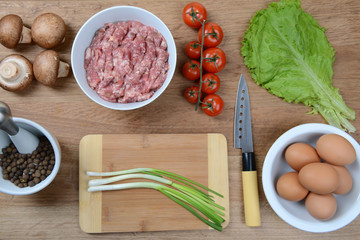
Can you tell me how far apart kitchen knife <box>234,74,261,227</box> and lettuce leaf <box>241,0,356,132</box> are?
107 millimetres

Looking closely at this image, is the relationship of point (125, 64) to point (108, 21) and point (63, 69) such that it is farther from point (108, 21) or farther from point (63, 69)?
point (63, 69)

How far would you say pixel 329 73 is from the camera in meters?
1.43

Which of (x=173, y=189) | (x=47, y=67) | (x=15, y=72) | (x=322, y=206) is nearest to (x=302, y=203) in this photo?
(x=322, y=206)

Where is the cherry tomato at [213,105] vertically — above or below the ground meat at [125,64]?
below

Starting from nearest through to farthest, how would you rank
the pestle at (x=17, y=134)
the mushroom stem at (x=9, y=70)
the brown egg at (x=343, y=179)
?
1. the pestle at (x=17, y=134)
2. the brown egg at (x=343, y=179)
3. the mushroom stem at (x=9, y=70)

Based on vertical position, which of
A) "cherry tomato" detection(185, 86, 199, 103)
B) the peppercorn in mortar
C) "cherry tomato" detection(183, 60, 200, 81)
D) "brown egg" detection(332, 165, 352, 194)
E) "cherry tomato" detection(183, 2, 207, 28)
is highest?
"cherry tomato" detection(183, 2, 207, 28)

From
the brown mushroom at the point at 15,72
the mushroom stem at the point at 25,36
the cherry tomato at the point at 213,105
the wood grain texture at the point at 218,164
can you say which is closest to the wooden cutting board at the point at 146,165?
the wood grain texture at the point at 218,164

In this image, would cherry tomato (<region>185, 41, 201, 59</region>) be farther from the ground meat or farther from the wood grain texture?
the wood grain texture

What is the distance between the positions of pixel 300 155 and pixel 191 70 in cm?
53

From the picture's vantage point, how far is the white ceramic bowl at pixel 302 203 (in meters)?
1.20

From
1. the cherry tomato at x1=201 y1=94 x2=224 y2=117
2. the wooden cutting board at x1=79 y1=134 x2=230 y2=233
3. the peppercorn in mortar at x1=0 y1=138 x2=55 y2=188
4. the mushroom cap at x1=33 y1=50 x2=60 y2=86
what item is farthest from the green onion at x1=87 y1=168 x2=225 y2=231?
the mushroom cap at x1=33 y1=50 x2=60 y2=86

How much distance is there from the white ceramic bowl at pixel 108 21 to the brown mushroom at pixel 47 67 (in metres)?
0.12

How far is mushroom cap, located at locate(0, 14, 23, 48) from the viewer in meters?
1.29

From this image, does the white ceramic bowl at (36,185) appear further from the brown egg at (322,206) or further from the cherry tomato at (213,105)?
the brown egg at (322,206)
